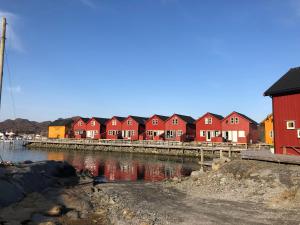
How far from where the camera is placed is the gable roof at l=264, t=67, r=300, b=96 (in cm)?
2408

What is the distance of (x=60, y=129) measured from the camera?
276 feet

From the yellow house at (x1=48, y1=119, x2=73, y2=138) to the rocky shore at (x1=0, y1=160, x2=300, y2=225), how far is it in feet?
200

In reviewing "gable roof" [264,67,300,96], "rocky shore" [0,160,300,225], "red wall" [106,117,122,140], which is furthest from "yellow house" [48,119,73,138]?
"gable roof" [264,67,300,96]

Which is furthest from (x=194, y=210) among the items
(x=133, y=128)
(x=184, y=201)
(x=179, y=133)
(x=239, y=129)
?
(x=133, y=128)

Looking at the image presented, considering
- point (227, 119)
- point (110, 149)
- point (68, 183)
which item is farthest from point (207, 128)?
point (68, 183)

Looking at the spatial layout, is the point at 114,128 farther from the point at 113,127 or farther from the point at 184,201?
the point at 184,201

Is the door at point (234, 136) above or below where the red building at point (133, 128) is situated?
below

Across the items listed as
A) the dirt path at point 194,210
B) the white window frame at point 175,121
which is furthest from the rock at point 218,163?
the white window frame at point 175,121

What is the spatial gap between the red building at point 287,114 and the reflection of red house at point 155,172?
11973 mm

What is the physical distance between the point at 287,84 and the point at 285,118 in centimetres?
277

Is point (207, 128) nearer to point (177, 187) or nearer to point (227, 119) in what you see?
point (227, 119)

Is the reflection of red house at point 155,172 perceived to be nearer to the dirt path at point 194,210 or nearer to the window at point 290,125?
the dirt path at point 194,210

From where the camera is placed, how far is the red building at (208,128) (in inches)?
2279

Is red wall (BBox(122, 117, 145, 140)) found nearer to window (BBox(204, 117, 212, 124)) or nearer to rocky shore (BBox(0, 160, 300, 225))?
window (BBox(204, 117, 212, 124))
